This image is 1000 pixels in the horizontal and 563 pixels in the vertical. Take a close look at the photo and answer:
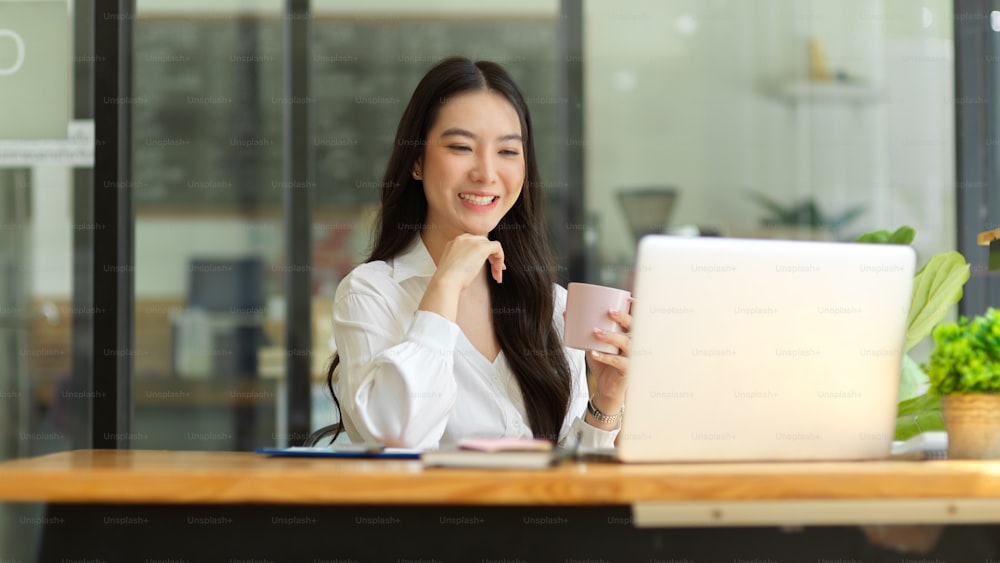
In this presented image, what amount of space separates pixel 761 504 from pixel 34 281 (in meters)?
2.67

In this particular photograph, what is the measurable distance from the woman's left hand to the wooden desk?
41 centimetres

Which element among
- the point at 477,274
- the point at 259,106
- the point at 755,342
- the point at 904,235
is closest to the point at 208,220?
the point at 259,106

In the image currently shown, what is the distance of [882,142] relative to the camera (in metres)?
4.15

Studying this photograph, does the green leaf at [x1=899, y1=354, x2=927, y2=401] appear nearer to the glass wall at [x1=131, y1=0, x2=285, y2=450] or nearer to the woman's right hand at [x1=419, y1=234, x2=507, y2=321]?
the woman's right hand at [x1=419, y1=234, x2=507, y2=321]

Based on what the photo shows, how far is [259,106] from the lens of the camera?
385cm

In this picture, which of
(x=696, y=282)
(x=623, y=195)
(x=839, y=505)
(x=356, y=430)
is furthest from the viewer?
(x=623, y=195)

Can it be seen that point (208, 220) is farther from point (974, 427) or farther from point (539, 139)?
point (974, 427)

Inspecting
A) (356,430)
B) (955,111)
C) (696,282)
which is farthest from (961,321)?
(955,111)

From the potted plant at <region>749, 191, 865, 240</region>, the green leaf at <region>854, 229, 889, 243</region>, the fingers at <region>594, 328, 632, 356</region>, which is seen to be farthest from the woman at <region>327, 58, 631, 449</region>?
the potted plant at <region>749, 191, 865, 240</region>

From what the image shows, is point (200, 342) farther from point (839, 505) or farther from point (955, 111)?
point (839, 505)

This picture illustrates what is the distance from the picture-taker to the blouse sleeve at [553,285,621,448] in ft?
6.89

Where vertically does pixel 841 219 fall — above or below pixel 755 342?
above

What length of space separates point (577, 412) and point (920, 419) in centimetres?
69

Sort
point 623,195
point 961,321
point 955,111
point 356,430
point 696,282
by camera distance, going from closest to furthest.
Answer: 1. point 696,282
2. point 961,321
3. point 356,430
4. point 955,111
5. point 623,195
